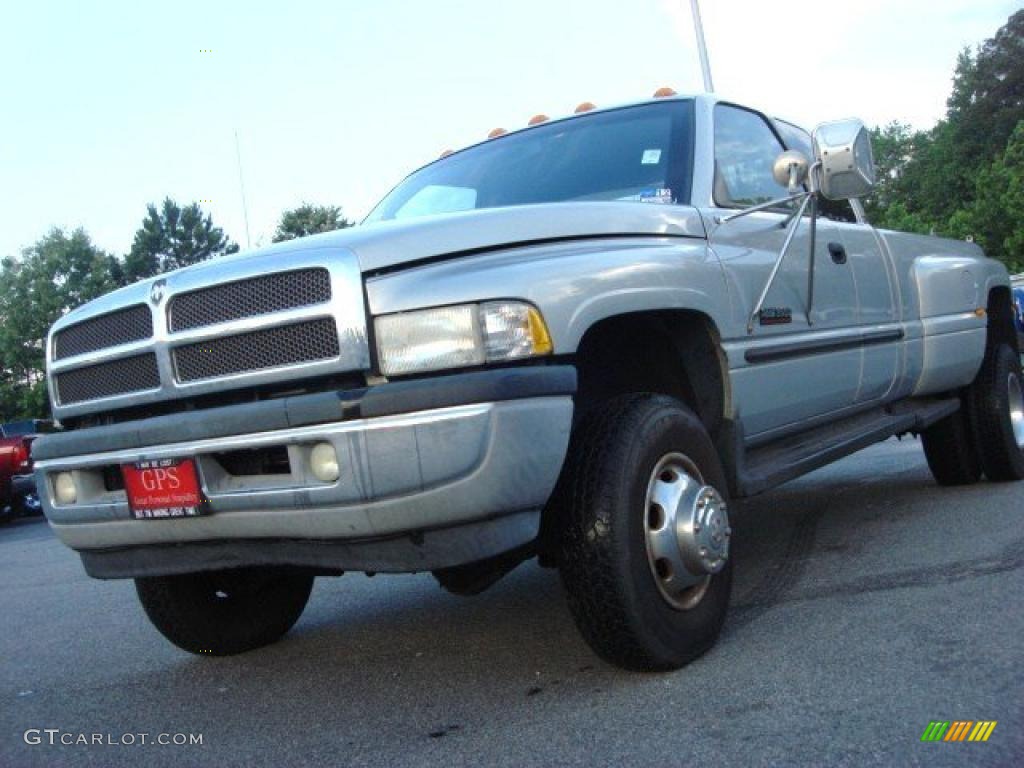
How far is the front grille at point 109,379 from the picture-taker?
323 cm

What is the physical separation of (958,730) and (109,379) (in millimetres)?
2570

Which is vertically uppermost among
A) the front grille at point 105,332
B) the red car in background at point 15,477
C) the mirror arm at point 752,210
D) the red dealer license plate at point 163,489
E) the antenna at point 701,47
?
the antenna at point 701,47

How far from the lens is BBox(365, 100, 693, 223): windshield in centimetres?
405

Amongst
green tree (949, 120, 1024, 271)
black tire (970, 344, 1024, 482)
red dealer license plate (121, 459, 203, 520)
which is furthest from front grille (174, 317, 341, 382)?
green tree (949, 120, 1024, 271)

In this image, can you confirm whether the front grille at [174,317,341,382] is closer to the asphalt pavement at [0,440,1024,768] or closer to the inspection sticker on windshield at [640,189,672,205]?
the asphalt pavement at [0,440,1024,768]

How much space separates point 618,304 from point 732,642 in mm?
1155

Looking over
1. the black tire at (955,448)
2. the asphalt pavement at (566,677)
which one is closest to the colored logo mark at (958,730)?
the asphalt pavement at (566,677)

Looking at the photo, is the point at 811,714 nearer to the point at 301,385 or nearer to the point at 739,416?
the point at 739,416

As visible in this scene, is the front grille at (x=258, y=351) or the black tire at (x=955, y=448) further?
the black tire at (x=955, y=448)

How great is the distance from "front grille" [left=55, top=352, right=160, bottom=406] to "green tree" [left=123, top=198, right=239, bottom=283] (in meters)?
68.3

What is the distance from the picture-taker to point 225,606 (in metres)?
4.06

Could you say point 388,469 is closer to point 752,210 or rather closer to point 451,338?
point 451,338

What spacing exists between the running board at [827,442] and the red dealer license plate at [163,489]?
1.73m

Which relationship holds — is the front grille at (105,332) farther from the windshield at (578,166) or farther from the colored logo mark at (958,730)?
the colored logo mark at (958,730)
